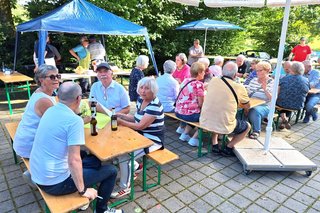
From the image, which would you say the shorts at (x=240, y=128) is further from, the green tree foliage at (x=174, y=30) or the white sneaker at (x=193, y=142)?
the green tree foliage at (x=174, y=30)

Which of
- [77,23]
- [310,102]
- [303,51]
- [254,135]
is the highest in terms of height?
[77,23]

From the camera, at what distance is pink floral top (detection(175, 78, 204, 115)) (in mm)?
3689

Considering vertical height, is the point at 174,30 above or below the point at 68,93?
above

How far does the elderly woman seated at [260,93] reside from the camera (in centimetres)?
418

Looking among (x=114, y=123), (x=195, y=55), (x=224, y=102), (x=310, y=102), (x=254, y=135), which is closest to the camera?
(x=114, y=123)

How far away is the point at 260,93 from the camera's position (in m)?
4.40

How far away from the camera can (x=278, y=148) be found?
360 centimetres

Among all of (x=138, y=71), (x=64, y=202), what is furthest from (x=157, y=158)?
(x=138, y=71)

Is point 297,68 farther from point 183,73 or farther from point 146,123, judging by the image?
point 146,123

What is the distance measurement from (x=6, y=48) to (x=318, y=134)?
888 centimetres

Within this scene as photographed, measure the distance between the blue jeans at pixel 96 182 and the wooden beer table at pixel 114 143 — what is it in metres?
0.16

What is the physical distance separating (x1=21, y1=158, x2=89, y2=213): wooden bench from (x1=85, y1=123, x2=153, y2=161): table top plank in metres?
0.36

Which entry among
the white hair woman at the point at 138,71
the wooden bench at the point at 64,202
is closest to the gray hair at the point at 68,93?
the wooden bench at the point at 64,202

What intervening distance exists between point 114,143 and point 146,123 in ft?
1.61
